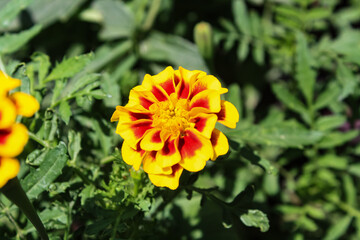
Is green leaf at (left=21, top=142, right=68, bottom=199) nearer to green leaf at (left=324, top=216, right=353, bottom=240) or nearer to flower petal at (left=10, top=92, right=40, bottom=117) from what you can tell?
flower petal at (left=10, top=92, right=40, bottom=117)

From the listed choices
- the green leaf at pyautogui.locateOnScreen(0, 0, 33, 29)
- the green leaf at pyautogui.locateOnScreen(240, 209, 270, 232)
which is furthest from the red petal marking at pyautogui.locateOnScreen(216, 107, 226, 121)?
the green leaf at pyautogui.locateOnScreen(0, 0, 33, 29)

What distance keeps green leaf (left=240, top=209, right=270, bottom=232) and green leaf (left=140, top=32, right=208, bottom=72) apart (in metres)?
0.90

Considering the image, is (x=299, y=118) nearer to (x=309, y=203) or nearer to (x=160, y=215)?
(x=309, y=203)

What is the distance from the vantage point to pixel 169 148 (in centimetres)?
82

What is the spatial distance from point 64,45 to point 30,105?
4.83 feet

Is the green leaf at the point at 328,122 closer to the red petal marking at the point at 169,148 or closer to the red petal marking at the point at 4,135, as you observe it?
the red petal marking at the point at 169,148

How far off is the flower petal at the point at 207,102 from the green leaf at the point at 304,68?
0.73 meters

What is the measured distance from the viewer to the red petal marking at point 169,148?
0.80m

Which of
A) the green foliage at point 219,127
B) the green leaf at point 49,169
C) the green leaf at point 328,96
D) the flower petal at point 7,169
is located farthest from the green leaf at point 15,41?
the green leaf at point 328,96

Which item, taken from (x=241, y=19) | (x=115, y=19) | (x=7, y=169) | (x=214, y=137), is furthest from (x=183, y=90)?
(x=115, y=19)

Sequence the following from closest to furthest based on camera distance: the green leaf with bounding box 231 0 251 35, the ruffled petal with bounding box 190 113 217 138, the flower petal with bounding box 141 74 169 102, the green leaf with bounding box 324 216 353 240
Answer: the ruffled petal with bounding box 190 113 217 138, the flower petal with bounding box 141 74 169 102, the green leaf with bounding box 324 216 353 240, the green leaf with bounding box 231 0 251 35

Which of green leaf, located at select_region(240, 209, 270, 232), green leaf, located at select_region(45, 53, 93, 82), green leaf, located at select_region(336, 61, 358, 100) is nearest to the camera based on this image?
green leaf, located at select_region(240, 209, 270, 232)

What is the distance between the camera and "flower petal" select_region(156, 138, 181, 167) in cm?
78

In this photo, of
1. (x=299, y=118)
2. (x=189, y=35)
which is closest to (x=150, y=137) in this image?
(x=299, y=118)
